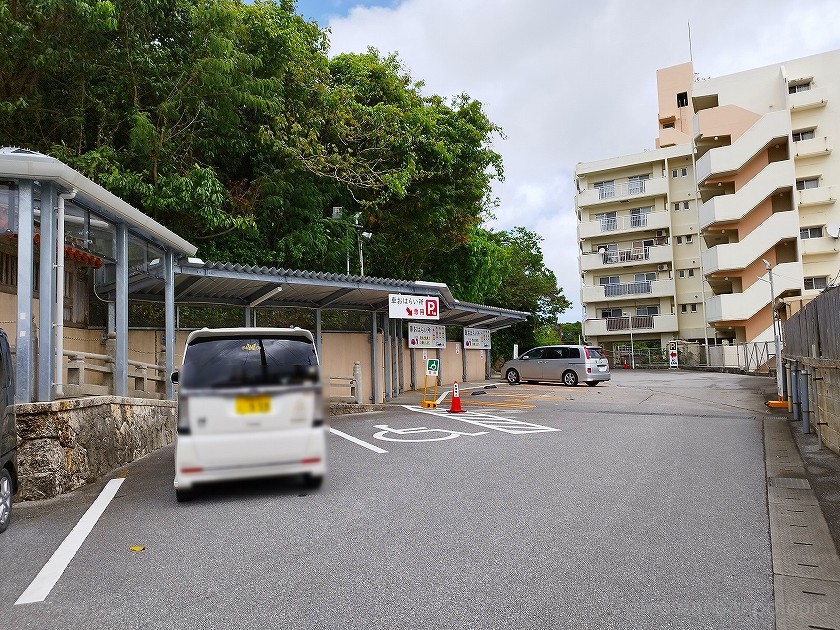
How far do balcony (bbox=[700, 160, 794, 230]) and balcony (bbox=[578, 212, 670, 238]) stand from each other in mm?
9358

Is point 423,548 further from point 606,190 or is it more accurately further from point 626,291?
point 606,190

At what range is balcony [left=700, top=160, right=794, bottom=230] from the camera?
38094 mm

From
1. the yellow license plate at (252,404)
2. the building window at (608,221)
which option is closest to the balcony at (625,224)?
the building window at (608,221)

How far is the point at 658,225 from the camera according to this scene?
49.5 meters

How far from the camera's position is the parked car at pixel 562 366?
26.0 m

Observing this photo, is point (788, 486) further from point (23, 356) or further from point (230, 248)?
point (230, 248)

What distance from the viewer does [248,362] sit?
154 cm

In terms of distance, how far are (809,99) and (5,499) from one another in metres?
46.2

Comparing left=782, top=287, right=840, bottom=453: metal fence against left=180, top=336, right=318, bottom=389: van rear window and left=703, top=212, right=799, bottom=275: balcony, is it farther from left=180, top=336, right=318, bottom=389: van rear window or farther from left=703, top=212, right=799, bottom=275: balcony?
left=703, top=212, right=799, bottom=275: balcony

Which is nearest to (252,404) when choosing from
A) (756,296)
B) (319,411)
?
(319,411)

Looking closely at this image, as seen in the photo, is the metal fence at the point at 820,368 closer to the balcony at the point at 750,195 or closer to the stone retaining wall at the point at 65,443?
the stone retaining wall at the point at 65,443

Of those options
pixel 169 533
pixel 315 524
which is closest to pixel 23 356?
pixel 169 533

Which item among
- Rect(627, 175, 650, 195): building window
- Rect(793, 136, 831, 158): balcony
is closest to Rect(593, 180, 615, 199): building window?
Rect(627, 175, 650, 195): building window

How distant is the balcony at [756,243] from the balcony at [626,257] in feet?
32.8
